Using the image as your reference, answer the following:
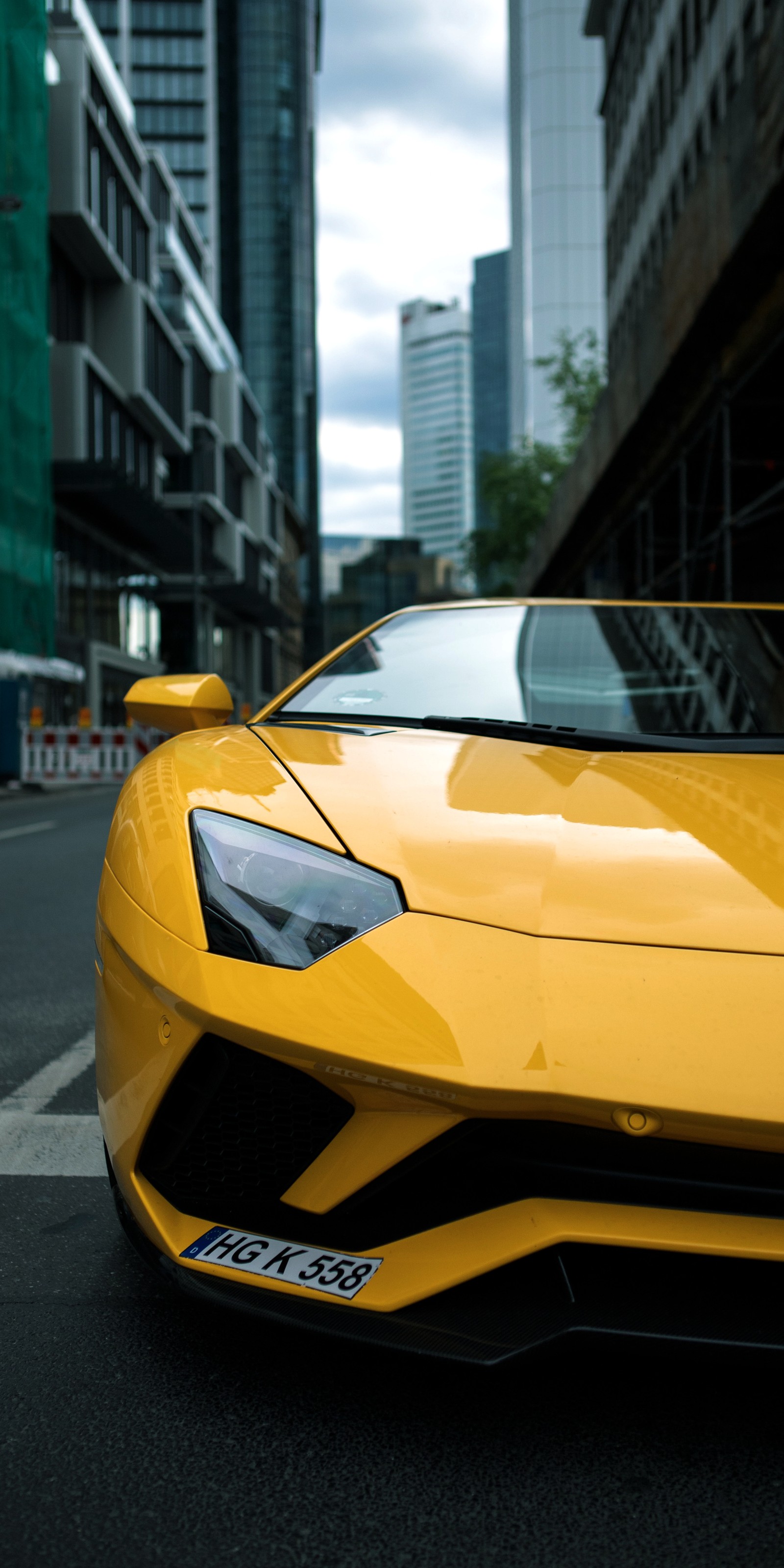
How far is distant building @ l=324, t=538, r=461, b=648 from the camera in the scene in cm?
10600

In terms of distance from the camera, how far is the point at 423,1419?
59.6 inches

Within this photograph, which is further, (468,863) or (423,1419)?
(468,863)

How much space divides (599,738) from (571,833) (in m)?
0.60

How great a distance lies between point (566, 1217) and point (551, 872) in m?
0.47

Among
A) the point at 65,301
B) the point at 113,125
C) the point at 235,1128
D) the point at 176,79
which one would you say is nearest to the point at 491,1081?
the point at 235,1128

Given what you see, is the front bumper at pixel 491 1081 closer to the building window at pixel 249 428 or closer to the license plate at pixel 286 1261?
the license plate at pixel 286 1261

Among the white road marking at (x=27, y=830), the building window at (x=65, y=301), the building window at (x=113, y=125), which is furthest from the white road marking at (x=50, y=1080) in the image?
the building window at (x=113, y=125)

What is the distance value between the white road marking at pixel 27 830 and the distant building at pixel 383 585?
92.7 m

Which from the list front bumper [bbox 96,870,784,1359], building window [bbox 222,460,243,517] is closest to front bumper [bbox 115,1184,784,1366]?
front bumper [bbox 96,870,784,1359]

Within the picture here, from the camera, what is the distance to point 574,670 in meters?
2.93

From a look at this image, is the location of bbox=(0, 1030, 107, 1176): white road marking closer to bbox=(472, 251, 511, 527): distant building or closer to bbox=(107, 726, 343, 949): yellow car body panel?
bbox=(107, 726, 343, 949): yellow car body panel

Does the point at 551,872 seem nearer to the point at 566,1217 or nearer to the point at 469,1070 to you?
the point at 469,1070

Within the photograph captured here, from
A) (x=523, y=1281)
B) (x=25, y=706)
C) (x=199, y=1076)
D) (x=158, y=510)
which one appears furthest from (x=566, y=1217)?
(x=158, y=510)

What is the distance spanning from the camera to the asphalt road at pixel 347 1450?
1289mm
